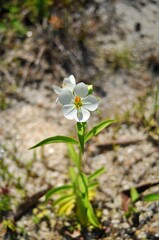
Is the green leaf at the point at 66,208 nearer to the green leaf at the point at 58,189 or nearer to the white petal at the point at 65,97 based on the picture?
the green leaf at the point at 58,189

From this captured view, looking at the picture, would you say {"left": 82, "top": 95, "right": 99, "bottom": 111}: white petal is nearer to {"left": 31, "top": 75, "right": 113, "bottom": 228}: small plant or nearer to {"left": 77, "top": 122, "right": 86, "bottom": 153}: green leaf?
{"left": 31, "top": 75, "right": 113, "bottom": 228}: small plant

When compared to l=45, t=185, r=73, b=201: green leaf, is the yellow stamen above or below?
above

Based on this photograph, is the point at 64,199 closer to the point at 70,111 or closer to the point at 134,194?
the point at 134,194

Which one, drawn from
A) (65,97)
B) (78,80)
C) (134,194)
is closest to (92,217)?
(134,194)

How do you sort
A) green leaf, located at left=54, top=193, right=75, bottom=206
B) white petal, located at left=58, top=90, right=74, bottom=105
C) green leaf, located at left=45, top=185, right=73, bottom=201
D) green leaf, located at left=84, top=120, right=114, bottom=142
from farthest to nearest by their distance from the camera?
green leaf, located at left=54, top=193, right=75, bottom=206
green leaf, located at left=45, top=185, right=73, bottom=201
green leaf, located at left=84, top=120, right=114, bottom=142
white petal, located at left=58, top=90, right=74, bottom=105

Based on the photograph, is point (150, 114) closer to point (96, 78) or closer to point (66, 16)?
point (96, 78)

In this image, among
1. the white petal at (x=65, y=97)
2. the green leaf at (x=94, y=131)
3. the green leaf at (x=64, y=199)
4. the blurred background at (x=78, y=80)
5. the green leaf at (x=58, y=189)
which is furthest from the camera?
the blurred background at (x=78, y=80)

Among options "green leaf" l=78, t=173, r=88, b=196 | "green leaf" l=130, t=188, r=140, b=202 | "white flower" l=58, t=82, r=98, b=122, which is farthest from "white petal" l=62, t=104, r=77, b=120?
"green leaf" l=130, t=188, r=140, b=202

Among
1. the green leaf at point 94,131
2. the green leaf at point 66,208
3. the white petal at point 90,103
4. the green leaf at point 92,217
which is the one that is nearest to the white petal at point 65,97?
the white petal at point 90,103
